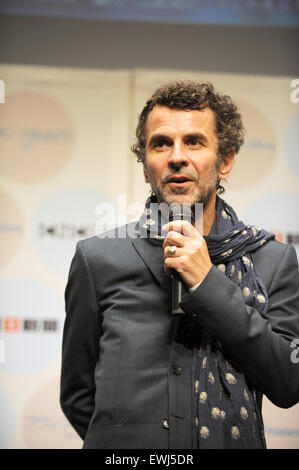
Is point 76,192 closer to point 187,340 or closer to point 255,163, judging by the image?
point 255,163

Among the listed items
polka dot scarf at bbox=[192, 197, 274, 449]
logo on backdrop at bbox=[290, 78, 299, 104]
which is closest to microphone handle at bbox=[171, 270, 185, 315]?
polka dot scarf at bbox=[192, 197, 274, 449]

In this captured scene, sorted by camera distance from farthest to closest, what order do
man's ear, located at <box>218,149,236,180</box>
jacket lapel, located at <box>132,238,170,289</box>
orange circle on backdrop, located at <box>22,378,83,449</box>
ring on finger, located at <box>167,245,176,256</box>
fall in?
orange circle on backdrop, located at <box>22,378,83,449</box>, man's ear, located at <box>218,149,236,180</box>, jacket lapel, located at <box>132,238,170,289</box>, ring on finger, located at <box>167,245,176,256</box>

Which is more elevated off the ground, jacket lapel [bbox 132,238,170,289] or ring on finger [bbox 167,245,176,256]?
ring on finger [bbox 167,245,176,256]

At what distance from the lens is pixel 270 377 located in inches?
58.0

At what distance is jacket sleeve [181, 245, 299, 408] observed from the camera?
4.69 ft

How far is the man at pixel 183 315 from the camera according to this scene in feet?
4.77

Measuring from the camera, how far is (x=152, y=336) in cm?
158

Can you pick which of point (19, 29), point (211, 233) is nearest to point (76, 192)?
point (19, 29)

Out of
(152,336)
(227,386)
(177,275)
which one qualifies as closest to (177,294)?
(177,275)

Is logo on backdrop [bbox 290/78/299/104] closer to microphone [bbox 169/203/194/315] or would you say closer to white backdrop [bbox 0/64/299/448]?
white backdrop [bbox 0/64/299/448]

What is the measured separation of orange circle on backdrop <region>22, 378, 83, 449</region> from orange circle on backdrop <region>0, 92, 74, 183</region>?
1168 mm

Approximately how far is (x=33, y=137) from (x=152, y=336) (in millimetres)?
1889

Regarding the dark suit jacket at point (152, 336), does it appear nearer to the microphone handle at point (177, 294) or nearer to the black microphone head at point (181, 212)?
the microphone handle at point (177, 294)
